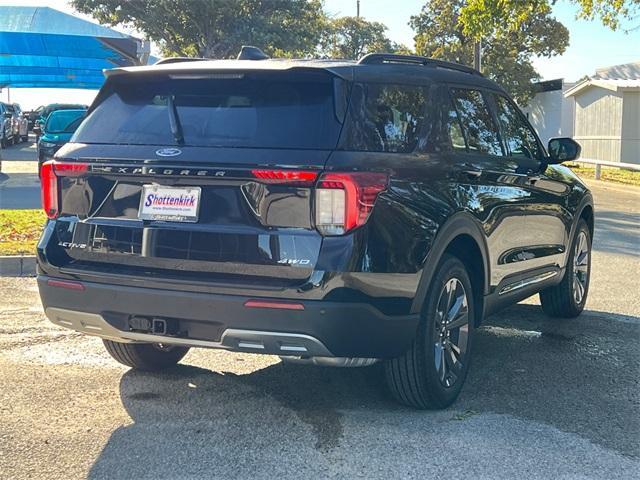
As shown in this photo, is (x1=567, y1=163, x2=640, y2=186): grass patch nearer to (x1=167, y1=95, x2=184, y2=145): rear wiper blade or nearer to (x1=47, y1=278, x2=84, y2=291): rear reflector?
(x1=167, y1=95, x2=184, y2=145): rear wiper blade

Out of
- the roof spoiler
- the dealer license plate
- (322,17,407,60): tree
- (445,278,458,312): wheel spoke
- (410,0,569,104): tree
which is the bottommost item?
(445,278,458,312): wheel spoke

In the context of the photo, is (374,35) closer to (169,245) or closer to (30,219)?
(30,219)

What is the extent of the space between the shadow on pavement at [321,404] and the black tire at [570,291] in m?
0.80

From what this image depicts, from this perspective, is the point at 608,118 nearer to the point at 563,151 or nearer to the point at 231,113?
the point at 563,151

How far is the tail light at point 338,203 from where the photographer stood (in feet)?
11.6

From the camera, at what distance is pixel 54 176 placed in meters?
4.13

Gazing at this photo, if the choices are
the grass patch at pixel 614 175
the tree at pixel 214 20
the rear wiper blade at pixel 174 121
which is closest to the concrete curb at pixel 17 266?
the rear wiper blade at pixel 174 121

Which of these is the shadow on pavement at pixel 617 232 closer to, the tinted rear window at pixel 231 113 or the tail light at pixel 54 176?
the tinted rear window at pixel 231 113

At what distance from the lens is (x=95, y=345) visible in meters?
5.60

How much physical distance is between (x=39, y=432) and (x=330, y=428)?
57.6 inches

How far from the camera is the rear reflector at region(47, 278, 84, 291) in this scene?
394 centimetres

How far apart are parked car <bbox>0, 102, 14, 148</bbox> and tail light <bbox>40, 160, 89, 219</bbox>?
88.8 feet

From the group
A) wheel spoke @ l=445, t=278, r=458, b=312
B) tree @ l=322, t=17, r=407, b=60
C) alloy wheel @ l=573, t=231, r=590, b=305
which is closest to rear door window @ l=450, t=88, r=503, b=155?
wheel spoke @ l=445, t=278, r=458, b=312

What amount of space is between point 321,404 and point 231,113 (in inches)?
66.3
